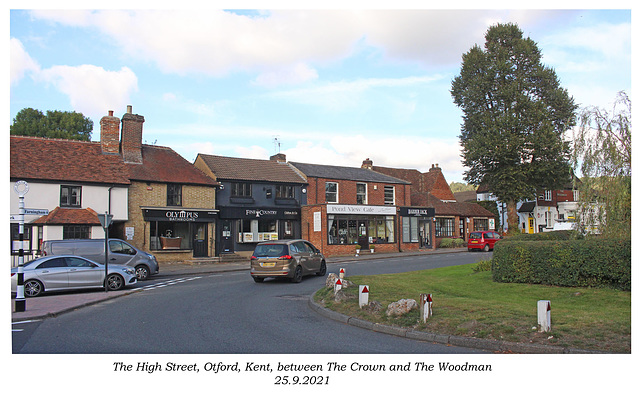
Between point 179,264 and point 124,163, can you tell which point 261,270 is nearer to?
point 179,264

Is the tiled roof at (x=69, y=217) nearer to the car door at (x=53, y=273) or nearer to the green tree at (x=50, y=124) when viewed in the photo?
the car door at (x=53, y=273)

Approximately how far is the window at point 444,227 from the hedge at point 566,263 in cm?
2832

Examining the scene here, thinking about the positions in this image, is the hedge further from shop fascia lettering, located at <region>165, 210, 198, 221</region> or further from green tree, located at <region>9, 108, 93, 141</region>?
green tree, located at <region>9, 108, 93, 141</region>

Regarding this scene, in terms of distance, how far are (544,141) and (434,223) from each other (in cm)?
1090

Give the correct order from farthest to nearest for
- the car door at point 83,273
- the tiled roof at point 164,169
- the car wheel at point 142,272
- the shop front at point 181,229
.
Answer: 1. the tiled roof at point 164,169
2. the shop front at point 181,229
3. the car wheel at point 142,272
4. the car door at point 83,273

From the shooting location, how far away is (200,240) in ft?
100

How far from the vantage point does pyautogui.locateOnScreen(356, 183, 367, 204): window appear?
3825 centimetres

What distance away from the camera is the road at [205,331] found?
7.84m

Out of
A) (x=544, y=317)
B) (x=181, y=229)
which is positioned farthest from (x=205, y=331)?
(x=181, y=229)

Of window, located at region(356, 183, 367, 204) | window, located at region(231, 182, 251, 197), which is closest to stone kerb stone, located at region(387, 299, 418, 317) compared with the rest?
window, located at region(231, 182, 251, 197)

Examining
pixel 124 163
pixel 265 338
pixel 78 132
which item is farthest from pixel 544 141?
pixel 78 132

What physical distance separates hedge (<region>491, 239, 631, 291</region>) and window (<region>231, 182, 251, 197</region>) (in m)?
20.6

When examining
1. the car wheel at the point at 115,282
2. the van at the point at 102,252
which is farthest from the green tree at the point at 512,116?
the car wheel at the point at 115,282

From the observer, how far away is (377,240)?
36.9 meters
